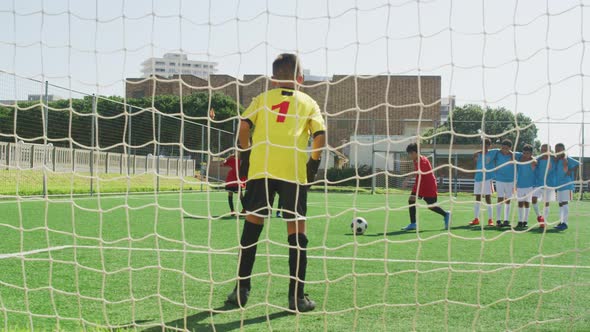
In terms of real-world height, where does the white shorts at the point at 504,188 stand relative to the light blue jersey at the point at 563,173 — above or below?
below

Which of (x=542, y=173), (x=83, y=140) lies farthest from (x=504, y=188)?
(x=83, y=140)

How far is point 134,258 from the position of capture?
5.55 metres

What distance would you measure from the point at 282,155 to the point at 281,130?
0.16 meters

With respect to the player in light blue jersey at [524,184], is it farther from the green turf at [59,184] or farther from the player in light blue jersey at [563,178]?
the green turf at [59,184]

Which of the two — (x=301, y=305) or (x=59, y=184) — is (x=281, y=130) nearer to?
(x=301, y=305)

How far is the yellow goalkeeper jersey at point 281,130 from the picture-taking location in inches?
149

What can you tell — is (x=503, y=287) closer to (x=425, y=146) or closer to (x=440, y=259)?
(x=440, y=259)

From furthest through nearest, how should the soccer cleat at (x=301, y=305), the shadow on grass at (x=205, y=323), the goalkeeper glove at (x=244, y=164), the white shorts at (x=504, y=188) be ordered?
the white shorts at (x=504, y=188) < the goalkeeper glove at (x=244, y=164) < the soccer cleat at (x=301, y=305) < the shadow on grass at (x=205, y=323)

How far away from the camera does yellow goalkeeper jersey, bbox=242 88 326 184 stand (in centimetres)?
379

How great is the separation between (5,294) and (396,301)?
2.71 m

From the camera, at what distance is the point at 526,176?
34.9ft

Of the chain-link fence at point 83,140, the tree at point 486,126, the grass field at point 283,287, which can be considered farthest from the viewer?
the tree at point 486,126

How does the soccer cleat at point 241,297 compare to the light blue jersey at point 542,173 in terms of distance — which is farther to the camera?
the light blue jersey at point 542,173

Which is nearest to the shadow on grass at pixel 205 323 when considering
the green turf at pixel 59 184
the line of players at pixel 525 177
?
the line of players at pixel 525 177
